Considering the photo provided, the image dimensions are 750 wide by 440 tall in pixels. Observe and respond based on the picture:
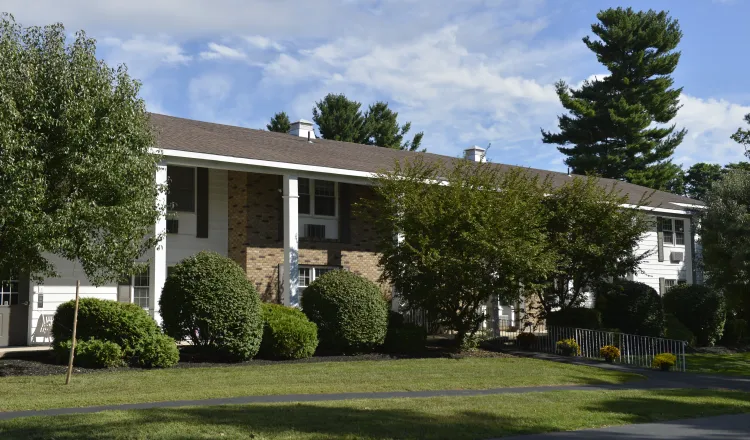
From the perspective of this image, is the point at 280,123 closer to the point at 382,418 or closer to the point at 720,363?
the point at 720,363

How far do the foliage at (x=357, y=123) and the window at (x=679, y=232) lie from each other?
26389 mm

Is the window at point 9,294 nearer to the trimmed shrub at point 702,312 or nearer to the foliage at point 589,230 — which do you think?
the foliage at point 589,230

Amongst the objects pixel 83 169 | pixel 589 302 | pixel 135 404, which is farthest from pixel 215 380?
pixel 589 302

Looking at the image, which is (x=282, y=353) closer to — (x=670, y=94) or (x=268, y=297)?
(x=268, y=297)

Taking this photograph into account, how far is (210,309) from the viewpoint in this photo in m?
18.3

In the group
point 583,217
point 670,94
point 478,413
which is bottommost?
point 478,413

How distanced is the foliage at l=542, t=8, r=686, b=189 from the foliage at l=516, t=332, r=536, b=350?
33.5 m

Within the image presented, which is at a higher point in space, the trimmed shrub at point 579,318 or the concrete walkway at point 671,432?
the trimmed shrub at point 579,318

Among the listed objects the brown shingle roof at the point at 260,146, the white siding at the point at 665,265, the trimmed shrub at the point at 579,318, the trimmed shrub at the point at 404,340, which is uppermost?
the brown shingle roof at the point at 260,146

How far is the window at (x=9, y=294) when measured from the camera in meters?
20.7

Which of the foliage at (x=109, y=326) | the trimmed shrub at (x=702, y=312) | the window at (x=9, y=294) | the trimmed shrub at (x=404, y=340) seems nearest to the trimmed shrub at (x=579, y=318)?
the trimmed shrub at (x=702, y=312)

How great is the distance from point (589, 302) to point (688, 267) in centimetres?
817

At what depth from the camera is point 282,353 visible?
19.5 m

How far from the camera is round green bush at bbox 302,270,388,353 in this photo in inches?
813
